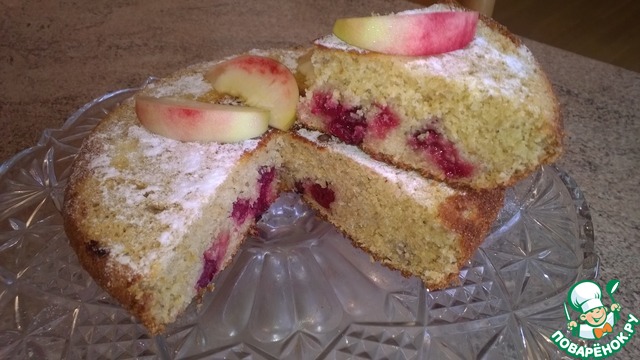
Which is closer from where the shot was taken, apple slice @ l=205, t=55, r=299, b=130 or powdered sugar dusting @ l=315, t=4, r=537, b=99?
powdered sugar dusting @ l=315, t=4, r=537, b=99

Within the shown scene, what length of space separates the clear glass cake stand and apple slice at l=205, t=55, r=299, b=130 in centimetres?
40

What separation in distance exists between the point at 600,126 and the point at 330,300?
5.39 ft

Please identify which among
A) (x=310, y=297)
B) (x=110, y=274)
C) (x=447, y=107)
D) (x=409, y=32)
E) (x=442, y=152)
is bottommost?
(x=310, y=297)

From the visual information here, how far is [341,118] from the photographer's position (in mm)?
1850

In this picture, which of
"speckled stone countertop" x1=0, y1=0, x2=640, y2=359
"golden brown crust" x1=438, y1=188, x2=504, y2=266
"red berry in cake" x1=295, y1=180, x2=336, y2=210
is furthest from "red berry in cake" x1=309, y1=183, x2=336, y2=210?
"speckled stone countertop" x1=0, y1=0, x2=640, y2=359

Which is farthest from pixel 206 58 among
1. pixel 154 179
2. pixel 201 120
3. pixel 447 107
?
pixel 447 107

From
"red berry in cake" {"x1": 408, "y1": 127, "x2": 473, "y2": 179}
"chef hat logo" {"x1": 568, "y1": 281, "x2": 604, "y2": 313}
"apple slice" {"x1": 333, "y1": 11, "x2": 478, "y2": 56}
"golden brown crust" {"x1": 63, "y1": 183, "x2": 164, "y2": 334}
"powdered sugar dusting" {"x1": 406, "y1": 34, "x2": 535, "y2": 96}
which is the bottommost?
"chef hat logo" {"x1": 568, "y1": 281, "x2": 604, "y2": 313}

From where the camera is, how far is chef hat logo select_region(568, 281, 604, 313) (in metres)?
1.58

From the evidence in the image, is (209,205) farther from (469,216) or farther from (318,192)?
(469,216)

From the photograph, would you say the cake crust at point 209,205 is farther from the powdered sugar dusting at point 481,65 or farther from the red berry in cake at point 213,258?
the powdered sugar dusting at point 481,65

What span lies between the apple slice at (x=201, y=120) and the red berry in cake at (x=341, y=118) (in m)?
0.20

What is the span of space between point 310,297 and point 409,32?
2.81 ft

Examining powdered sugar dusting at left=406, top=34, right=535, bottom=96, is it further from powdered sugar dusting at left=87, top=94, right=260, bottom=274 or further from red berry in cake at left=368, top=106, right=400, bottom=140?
powdered sugar dusting at left=87, top=94, right=260, bottom=274

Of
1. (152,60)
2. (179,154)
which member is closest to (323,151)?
(179,154)
